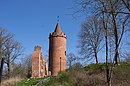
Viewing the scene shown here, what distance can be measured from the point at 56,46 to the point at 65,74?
17694 millimetres

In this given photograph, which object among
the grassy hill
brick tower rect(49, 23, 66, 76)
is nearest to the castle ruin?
brick tower rect(49, 23, 66, 76)

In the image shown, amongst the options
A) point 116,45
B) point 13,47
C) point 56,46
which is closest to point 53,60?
point 56,46

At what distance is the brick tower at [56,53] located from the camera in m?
48.2

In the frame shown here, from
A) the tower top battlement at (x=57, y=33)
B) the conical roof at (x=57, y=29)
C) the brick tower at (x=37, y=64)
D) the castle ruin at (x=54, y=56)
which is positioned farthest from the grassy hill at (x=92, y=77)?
the conical roof at (x=57, y=29)

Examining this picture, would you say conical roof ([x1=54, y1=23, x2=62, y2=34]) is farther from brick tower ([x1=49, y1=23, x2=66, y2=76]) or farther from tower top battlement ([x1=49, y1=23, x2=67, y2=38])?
brick tower ([x1=49, y1=23, x2=66, y2=76])

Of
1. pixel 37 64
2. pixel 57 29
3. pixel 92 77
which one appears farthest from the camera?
pixel 57 29

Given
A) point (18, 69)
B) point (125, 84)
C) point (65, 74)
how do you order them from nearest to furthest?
point (125, 84)
point (65, 74)
point (18, 69)

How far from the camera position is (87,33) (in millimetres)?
45531

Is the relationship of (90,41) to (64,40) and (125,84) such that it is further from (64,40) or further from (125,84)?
(125,84)

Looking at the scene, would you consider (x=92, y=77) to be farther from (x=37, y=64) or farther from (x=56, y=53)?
(x=56, y=53)

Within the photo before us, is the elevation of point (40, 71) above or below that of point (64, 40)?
below

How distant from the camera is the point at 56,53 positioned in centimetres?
4831

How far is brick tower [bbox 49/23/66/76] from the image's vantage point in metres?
48.2

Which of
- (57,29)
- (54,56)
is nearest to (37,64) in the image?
(54,56)
